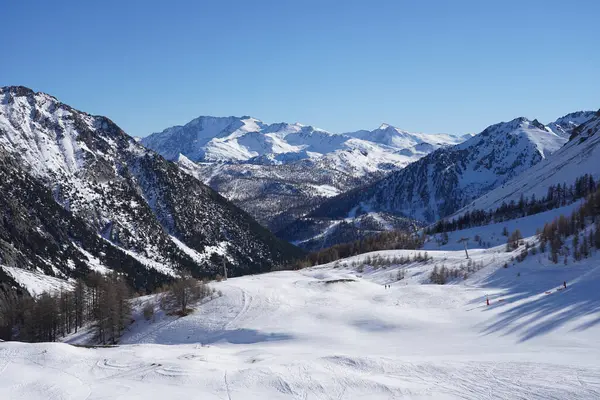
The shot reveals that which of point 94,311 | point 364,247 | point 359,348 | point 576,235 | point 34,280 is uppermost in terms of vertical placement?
point 364,247

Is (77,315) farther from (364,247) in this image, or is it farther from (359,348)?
(364,247)

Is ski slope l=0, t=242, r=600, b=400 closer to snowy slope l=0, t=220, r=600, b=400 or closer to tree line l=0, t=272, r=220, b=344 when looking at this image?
snowy slope l=0, t=220, r=600, b=400

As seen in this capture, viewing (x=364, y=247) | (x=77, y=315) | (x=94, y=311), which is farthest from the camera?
(x=364, y=247)

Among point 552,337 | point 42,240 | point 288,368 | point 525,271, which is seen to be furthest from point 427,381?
point 42,240

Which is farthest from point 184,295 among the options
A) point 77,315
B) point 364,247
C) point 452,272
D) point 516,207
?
point 516,207

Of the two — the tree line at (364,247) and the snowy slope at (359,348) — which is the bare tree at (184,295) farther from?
the tree line at (364,247)

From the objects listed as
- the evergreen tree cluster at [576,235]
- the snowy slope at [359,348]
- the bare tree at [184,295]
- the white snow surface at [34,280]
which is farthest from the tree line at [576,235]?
the white snow surface at [34,280]
